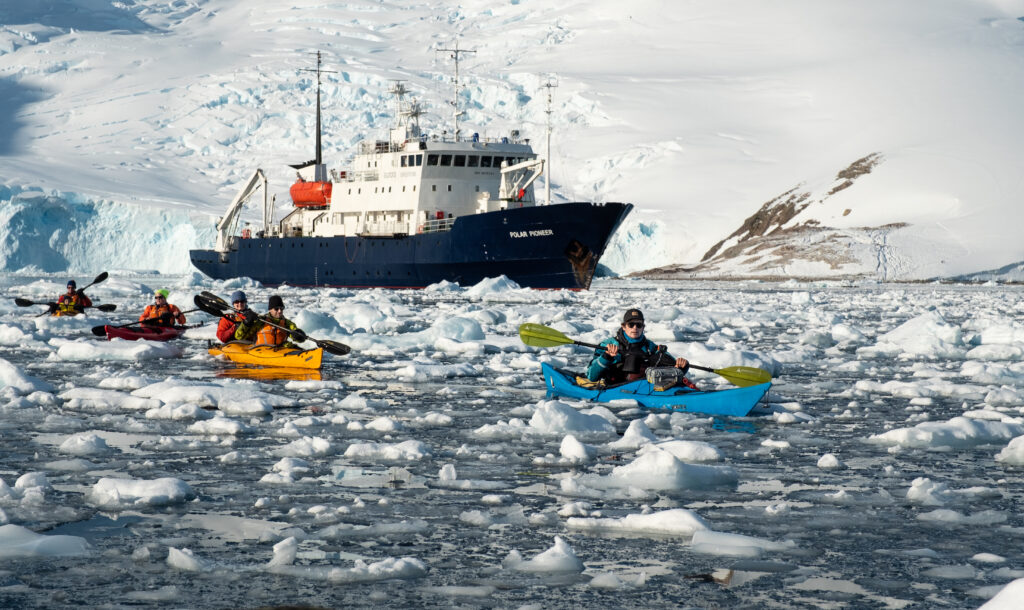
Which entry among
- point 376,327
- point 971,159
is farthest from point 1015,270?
point 376,327

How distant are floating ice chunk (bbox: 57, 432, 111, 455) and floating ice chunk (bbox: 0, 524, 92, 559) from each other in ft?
7.94

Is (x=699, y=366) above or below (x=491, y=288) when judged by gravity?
below

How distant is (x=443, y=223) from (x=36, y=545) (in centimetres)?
3558

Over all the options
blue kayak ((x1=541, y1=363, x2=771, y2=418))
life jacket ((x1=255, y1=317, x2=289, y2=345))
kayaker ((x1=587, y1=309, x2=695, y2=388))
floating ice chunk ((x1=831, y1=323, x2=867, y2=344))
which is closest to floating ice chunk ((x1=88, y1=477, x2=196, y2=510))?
blue kayak ((x1=541, y1=363, x2=771, y2=418))

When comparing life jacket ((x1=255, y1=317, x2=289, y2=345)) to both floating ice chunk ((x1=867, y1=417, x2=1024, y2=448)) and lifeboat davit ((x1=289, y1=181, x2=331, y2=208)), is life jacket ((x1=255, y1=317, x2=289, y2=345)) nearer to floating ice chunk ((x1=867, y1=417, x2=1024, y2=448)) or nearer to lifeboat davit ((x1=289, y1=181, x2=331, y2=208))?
floating ice chunk ((x1=867, y1=417, x2=1024, y2=448))

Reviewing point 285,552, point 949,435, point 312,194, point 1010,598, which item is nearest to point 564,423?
point 949,435

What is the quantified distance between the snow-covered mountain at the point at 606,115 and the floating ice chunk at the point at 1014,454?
2410 inches

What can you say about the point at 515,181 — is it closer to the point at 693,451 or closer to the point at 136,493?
the point at 693,451

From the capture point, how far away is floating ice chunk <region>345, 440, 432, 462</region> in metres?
7.73

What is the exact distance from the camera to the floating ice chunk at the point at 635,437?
8.26 m

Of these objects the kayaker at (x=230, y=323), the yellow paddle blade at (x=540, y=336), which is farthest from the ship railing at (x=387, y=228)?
the yellow paddle blade at (x=540, y=336)

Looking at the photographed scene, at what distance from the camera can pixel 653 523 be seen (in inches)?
226

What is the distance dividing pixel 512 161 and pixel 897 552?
3725 centimetres

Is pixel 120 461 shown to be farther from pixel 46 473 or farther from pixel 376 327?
pixel 376 327
